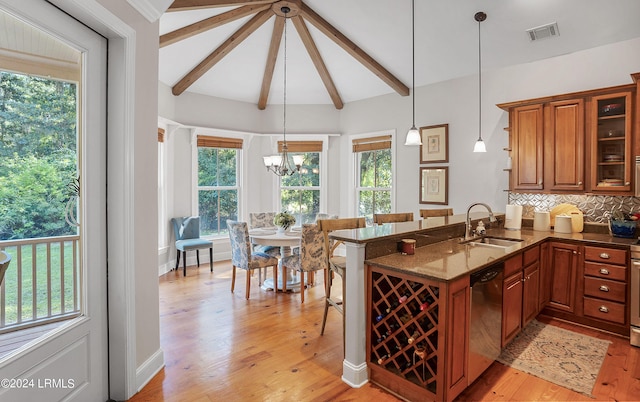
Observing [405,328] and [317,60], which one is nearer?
[405,328]

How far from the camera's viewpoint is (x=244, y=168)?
6258mm

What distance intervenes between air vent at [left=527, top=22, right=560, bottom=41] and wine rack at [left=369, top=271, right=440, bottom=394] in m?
3.43

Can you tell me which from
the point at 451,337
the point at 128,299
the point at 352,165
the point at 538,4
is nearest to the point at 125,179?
the point at 128,299

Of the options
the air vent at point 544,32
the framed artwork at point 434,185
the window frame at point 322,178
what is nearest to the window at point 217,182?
the window frame at point 322,178

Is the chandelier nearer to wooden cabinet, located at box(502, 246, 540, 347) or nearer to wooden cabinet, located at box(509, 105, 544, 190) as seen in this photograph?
wooden cabinet, located at box(509, 105, 544, 190)

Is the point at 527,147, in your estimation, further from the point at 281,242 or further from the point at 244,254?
the point at 244,254

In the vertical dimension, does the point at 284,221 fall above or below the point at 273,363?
above

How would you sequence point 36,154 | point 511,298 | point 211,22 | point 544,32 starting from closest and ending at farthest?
point 36,154 < point 511,298 < point 544,32 < point 211,22

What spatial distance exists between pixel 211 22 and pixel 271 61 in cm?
141

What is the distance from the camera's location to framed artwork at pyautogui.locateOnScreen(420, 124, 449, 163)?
16.6 feet

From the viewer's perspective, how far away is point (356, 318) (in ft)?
7.54

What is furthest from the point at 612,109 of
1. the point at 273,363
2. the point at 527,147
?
the point at 273,363

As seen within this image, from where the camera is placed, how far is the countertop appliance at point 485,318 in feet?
6.98

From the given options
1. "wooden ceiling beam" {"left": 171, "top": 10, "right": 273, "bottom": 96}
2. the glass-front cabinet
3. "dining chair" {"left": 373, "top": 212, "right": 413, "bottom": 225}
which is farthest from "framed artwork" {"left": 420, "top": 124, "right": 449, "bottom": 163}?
"wooden ceiling beam" {"left": 171, "top": 10, "right": 273, "bottom": 96}
